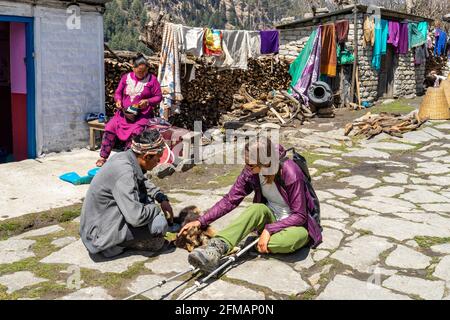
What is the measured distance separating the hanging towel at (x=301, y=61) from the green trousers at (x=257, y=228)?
481 inches

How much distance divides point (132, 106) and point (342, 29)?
1048 cm

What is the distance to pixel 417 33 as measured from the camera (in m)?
19.4

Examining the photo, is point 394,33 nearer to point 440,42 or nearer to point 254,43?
point 440,42

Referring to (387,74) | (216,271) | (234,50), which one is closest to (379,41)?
(387,74)

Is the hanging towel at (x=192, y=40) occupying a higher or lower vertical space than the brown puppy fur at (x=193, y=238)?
higher

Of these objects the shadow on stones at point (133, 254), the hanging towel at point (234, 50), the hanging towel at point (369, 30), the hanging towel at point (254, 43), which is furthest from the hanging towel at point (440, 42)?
the shadow on stones at point (133, 254)

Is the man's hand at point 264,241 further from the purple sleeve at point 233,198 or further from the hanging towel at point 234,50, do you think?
the hanging towel at point 234,50

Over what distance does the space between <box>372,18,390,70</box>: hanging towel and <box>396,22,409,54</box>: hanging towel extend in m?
1.22

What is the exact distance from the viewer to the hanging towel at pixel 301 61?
52.3 ft

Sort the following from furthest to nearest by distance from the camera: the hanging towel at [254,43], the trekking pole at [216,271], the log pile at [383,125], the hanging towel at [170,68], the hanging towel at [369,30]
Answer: the hanging towel at [369,30] → the hanging towel at [254,43] → the hanging towel at [170,68] → the log pile at [383,125] → the trekking pole at [216,271]

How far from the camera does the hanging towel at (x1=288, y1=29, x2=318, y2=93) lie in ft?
52.3

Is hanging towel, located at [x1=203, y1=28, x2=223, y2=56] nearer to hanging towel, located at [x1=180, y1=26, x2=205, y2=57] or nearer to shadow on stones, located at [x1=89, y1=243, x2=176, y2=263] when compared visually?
hanging towel, located at [x1=180, y1=26, x2=205, y2=57]

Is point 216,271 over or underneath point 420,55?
underneath

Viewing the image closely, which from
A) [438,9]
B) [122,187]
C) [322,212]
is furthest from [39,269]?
[438,9]
